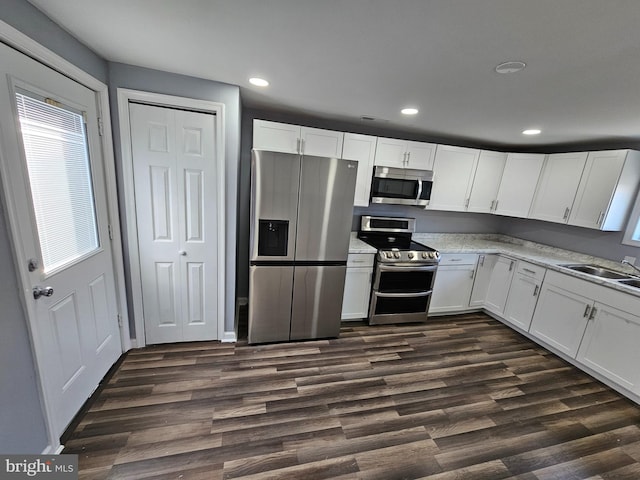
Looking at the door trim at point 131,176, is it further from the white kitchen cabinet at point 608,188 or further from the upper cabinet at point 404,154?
the white kitchen cabinet at point 608,188

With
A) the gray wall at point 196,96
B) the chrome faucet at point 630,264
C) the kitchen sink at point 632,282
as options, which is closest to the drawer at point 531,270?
the kitchen sink at point 632,282

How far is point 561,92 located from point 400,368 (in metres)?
2.40

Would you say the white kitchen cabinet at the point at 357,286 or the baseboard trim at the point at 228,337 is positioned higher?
the white kitchen cabinet at the point at 357,286

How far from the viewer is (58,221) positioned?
1.46 m

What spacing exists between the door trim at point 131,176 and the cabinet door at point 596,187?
3781 millimetres

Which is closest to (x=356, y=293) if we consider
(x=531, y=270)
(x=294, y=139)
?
(x=294, y=139)

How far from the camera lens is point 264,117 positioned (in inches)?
115

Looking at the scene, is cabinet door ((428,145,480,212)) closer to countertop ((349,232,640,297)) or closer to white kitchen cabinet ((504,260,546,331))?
countertop ((349,232,640,297))

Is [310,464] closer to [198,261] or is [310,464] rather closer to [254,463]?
[254,463]

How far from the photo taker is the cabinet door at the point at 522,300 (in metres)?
2.93

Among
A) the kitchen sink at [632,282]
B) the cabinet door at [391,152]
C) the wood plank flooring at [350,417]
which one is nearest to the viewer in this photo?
the wood plank flooring at [350,417]

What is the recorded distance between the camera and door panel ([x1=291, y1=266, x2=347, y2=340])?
100 inches

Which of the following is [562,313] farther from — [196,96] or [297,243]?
[196,96]

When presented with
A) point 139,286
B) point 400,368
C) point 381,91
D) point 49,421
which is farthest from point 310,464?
point 381,91
